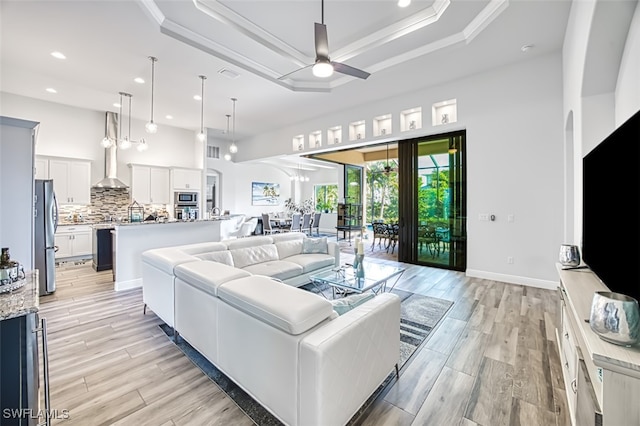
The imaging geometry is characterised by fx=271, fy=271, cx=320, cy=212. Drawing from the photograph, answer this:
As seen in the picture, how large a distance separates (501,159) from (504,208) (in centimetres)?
86

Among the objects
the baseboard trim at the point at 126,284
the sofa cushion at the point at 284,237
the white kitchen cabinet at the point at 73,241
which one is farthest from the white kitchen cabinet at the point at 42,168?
the sofa cushion at the point at 284,237

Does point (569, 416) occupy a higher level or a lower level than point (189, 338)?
lower

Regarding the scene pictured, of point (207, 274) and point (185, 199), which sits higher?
point (185, 199)

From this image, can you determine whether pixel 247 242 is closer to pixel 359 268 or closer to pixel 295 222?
pixel 359 268

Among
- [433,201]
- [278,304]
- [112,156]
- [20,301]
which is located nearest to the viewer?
[20,301]

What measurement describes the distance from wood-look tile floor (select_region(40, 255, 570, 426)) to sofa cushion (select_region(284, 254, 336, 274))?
6.35 feet

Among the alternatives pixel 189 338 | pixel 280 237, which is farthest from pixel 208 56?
pixel 189 338

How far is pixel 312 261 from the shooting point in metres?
4.32

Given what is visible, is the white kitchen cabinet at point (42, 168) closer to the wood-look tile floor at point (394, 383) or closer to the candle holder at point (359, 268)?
the wood-look tile floor at point (394, 383)

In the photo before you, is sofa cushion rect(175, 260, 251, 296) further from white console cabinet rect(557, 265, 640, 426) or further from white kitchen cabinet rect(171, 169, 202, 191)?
white kitchen cabinet rect(171, 169, 202, 191)

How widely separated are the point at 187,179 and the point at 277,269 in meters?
5.92

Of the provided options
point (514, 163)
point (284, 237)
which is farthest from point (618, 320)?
Result: point (514, 163)

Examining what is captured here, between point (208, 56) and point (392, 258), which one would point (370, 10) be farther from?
point (392, 258)

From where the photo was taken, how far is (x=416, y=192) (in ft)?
19.8
